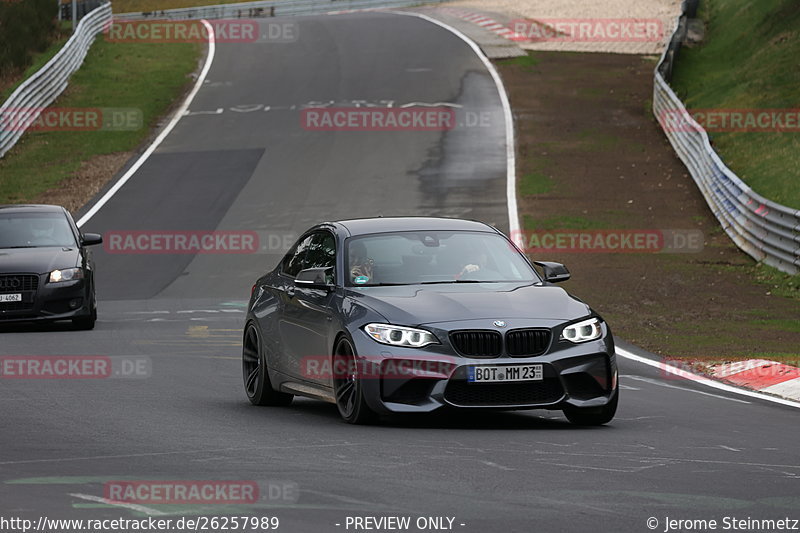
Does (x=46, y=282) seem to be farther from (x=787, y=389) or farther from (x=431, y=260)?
(x=787, y=389)

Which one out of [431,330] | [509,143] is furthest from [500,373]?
[509,143]

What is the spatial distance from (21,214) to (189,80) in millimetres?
27781

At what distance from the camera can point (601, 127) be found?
39031 mm

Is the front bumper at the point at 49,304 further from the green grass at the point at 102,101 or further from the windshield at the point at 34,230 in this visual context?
the green grass at the point at 102,101

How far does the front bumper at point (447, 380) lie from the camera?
10055mm

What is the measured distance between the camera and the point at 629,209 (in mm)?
30250

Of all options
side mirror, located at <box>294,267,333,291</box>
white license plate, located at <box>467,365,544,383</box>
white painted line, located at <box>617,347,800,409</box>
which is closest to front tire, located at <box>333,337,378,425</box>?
side mirror, located at <box>294,267,333,291</box>

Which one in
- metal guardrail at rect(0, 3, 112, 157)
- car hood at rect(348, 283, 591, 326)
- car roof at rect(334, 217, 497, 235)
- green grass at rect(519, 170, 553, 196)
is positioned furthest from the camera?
metal guardrail at rect(0, 3, 112, 157)

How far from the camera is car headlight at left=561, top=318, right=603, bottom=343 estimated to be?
1034 cm

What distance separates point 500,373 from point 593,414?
911mm

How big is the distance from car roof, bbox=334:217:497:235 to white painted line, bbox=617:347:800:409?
2.90 meters

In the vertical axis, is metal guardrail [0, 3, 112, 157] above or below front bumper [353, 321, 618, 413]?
below

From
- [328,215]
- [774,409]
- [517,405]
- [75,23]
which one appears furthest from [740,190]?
[75,23]

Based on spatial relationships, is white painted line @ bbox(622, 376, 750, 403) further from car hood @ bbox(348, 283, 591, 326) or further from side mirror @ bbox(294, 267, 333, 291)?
side mirror @ bbox(294, 267, 333, 291)
